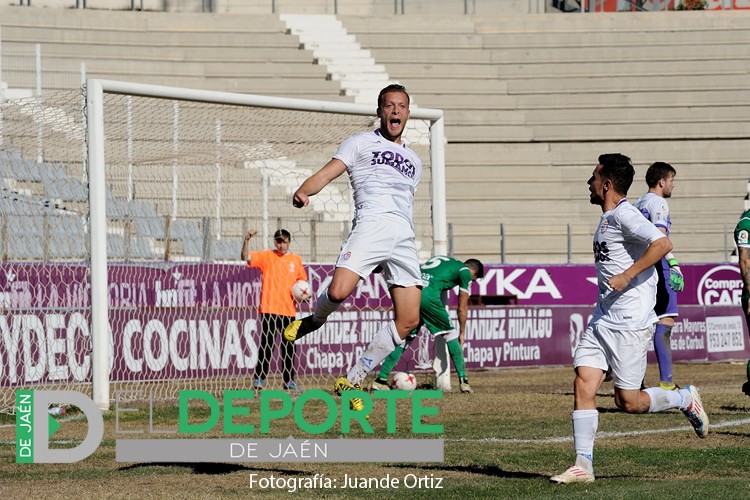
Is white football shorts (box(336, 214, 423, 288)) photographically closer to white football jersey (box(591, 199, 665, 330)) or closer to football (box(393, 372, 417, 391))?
white football jersey (box(591, 199, 665, 330))

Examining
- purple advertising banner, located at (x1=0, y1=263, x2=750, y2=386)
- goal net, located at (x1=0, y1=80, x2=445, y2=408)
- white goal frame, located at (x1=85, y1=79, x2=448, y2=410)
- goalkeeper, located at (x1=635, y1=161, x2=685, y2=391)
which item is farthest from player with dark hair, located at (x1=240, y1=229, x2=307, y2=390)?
goalkeeper, located at (x1=635, y1=161, x2=685, y2=391)

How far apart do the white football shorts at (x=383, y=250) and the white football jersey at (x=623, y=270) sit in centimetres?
139

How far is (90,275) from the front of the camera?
42.6ft

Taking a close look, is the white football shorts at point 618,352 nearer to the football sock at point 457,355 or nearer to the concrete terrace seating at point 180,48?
the football sock at point 457,355

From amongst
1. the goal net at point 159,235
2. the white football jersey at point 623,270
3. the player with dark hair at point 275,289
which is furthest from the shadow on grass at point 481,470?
the player with dark hair at point 275,289

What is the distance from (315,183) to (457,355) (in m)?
7.85

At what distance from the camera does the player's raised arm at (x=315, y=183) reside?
794 cm

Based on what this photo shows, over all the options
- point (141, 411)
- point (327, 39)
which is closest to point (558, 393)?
point (141, 411)

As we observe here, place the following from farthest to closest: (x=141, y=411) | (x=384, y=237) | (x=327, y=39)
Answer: (x=327, y=39)
(x=141, y=411)
(x=384, y=237)

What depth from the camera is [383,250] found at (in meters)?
8.58

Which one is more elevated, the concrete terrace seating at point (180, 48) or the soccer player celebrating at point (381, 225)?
the concrete terrace seating at point (180, 48)

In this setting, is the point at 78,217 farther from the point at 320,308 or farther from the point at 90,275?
the point at 320,308

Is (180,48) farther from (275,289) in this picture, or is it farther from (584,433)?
(584,433)

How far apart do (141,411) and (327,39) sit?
21.7 metres
